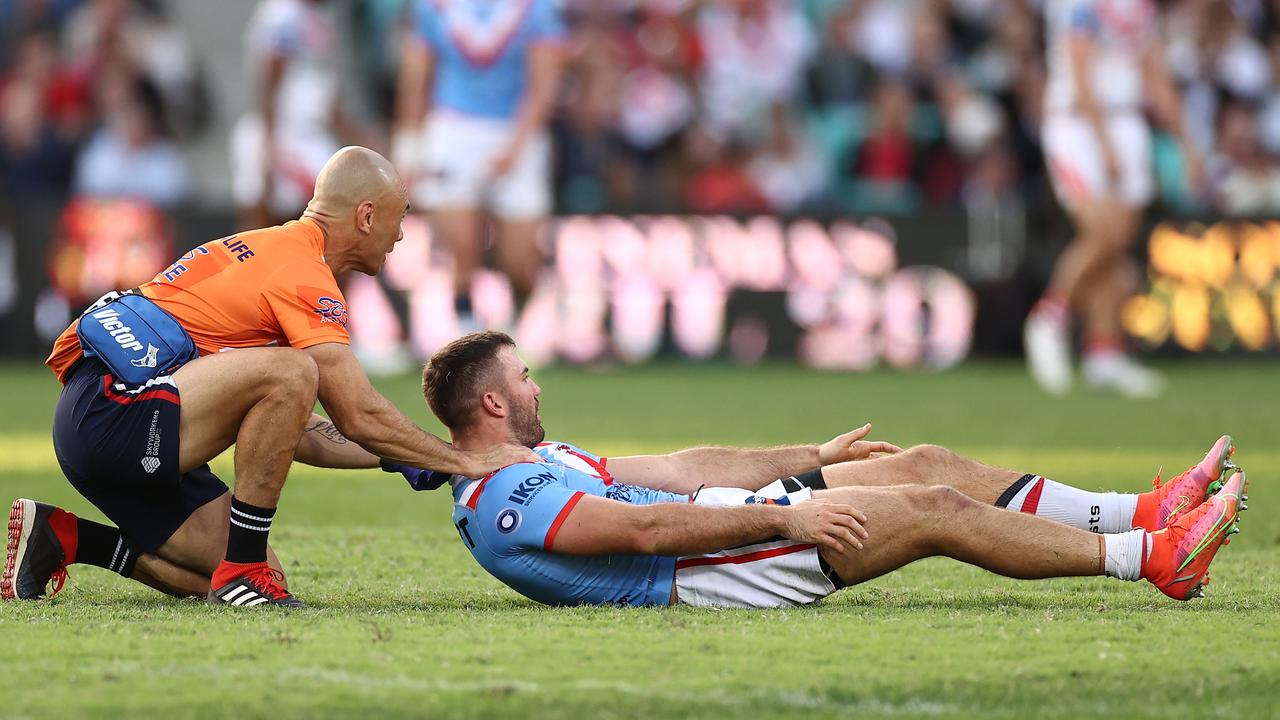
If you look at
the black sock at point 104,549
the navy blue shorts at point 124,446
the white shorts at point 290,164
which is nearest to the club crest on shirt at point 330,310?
the navy blue shorts at point 124,446

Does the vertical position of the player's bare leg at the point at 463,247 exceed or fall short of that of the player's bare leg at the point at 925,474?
it exceeds it

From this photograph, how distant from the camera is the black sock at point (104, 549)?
5375 mm

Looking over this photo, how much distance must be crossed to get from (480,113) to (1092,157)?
423 cm

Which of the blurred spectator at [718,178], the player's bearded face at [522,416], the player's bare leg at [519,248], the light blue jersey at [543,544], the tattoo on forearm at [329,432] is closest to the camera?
the light blue jersey at [543,544]

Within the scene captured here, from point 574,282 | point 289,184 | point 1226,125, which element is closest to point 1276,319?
point 1226,125

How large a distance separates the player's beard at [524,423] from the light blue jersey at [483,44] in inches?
291

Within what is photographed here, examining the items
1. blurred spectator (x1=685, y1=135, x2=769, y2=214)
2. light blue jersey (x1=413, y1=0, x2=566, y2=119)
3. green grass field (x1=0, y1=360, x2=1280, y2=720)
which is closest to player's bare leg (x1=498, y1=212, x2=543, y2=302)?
light blue jersey (x1=413, y1=0, x2=566, y2=119)

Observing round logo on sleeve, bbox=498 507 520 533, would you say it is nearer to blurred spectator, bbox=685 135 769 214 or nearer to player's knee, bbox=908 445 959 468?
player's knee, bbox=908 445 959 468

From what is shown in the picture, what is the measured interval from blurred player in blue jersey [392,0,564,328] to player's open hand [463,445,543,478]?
286 inches

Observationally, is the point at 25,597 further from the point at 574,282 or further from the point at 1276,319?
the point at 1276,319

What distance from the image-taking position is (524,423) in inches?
203

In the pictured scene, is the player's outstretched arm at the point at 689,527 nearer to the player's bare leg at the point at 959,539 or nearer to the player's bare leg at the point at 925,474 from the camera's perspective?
the player's bare leg at the point at 959,539

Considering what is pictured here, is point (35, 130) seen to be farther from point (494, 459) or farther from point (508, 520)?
point (508, 520)

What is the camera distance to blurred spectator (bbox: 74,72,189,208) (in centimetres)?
1731
